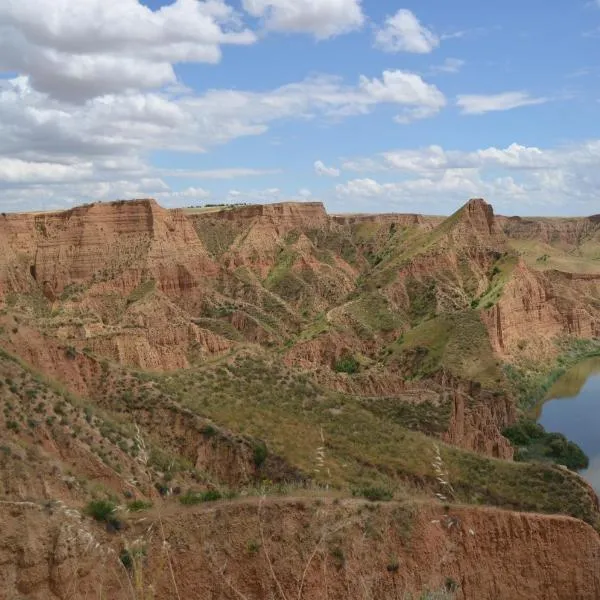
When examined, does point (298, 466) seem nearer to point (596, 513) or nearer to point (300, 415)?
point (300, 415)

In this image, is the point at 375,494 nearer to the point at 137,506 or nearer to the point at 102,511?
the point at 137,506

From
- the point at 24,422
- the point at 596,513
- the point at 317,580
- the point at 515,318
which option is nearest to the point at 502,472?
the point at 596,513

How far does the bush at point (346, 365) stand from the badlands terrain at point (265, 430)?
0.73ft

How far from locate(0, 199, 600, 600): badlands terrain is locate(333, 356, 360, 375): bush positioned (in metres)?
0.22

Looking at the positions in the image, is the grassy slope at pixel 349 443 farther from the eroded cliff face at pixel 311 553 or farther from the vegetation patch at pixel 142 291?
the vegetation patch at pixel 142 291

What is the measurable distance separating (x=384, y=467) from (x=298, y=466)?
3.32 meters

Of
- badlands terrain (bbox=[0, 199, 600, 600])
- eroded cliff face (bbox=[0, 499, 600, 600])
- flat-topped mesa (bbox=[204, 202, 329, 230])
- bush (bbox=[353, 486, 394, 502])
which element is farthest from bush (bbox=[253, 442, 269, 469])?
flat-topped mesa (bbox=[204, 202, 329, 230])

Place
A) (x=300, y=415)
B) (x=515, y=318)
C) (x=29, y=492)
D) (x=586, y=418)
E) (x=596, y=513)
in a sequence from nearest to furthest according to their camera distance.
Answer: (x=29, y=492), (x=596, y=513), (x=300, y=415), (x=586, y=418), (x=515, y=318)

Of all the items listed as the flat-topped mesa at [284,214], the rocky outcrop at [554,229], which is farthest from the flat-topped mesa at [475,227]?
the rocky outcrop at [554,229]

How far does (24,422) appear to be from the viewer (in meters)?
19.0

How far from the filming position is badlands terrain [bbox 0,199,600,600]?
14375 millimetres

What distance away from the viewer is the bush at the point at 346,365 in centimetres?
5556

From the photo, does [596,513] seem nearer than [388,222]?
Yes

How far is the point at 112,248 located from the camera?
214 ft
